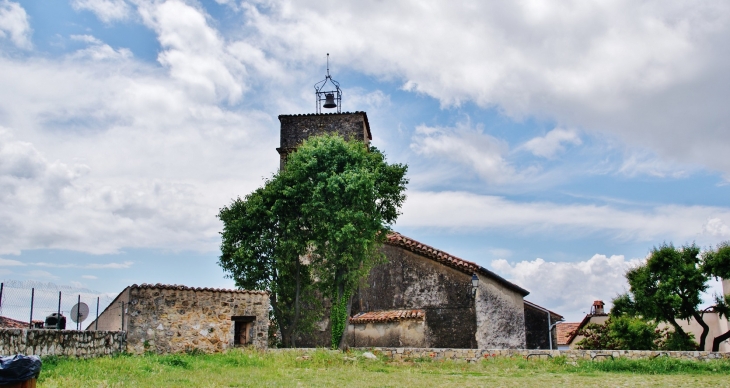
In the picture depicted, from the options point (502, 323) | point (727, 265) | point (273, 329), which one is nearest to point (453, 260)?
point (502, 323)

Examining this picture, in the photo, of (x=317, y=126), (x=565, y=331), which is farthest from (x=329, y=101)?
(x=565, y=331)

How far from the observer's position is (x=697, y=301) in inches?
960

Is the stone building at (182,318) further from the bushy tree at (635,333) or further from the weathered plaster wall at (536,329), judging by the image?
the bushy tree at (635,333)

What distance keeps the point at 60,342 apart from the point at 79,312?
8.15 feet

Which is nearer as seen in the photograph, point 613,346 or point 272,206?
point 272,206

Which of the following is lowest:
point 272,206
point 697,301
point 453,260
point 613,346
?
point 613,346

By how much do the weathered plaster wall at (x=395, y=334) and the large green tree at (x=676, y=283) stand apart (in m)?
9.15

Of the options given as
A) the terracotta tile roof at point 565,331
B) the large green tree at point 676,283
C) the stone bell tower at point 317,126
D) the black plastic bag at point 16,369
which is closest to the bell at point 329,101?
the stone bell tower at point 317,126

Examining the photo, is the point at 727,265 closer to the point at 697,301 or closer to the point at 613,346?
the point at 697,301

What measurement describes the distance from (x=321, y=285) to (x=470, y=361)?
7.24 metres

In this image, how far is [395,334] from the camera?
28594 millimetres

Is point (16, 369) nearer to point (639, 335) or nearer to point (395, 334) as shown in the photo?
point (395, 334)

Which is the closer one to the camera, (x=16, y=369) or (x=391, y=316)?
(x=16, y=369)

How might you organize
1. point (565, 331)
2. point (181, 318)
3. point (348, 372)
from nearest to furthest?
point (348, 372) < point (181, 318) < point (565, 331)
